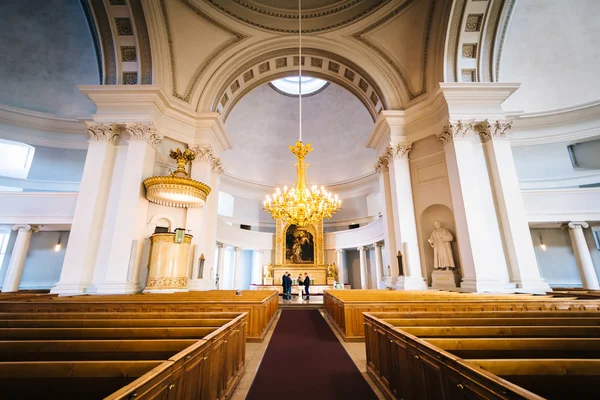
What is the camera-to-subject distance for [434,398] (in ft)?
4.77

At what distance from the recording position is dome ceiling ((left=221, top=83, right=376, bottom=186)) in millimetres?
15703

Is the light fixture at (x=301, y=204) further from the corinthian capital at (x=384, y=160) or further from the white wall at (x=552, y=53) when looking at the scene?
the white wall at (x=552, y=53)

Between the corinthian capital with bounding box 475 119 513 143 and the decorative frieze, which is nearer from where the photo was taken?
the corinthian capital with bounding box 475 119 513 143

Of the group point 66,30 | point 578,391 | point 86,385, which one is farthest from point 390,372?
point 66,30

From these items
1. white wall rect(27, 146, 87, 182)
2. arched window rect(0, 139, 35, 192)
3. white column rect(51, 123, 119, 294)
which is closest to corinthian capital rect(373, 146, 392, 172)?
white column rect(51, 123, 119, 294)

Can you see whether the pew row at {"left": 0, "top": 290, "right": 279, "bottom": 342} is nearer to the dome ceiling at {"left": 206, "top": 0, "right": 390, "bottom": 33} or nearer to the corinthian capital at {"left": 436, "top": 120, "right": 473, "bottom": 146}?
the corinthian capital at {"left": 436, "top": 120, "right": 473, "bottom": 146}

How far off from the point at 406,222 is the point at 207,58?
8420 millimetres

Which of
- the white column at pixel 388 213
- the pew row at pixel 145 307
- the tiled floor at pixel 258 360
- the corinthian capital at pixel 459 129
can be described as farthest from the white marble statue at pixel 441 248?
the pew row at pixel 145 307

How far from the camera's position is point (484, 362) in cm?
116

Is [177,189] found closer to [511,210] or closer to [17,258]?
[17,258]

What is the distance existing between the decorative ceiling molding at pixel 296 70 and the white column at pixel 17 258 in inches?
273

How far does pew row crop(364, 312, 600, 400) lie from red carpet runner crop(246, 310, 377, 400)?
33 centimetres

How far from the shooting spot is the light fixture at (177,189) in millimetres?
6363

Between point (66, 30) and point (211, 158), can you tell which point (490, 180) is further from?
point (66, 30)
